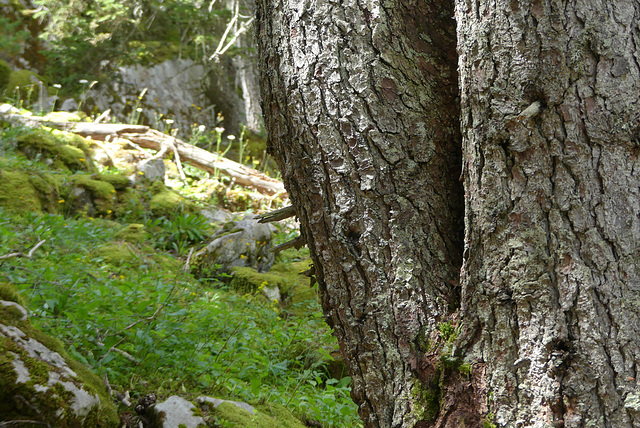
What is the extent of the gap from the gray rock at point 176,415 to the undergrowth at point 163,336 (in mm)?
282

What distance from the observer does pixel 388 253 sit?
1.42 meters

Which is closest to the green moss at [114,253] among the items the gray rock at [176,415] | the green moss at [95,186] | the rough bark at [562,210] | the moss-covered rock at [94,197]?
the moss-covered rock at [94,197]

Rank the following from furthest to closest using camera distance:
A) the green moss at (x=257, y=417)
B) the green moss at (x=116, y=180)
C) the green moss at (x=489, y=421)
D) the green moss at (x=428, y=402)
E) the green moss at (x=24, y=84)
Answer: the green moss at (x=24, y=84)
the green moss at (x=116, y=180)
the green moss at (x=257, y=417)
the green moss at (x=428, y=402)
the green moss at (x=489, y=421)

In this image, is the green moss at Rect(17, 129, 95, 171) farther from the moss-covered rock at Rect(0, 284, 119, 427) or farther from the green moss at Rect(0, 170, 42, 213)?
the moss-covered rock at Rect(0, 284, 119, 427)

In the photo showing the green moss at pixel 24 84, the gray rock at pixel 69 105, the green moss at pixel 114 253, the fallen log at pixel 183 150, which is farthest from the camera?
the gray rock at pixel 69 105

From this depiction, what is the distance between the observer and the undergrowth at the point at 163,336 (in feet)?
8.78

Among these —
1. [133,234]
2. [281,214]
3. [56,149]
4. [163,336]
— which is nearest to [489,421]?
[281,214]

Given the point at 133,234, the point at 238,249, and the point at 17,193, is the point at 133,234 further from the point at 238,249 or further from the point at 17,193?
the point at 17,193

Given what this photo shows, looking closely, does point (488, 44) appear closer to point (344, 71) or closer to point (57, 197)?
point (344, 71)

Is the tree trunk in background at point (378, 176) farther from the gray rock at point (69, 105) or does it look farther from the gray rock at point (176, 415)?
the gray rock at point (69, 105)

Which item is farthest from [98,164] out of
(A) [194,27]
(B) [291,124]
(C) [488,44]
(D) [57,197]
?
(C) [488,44]

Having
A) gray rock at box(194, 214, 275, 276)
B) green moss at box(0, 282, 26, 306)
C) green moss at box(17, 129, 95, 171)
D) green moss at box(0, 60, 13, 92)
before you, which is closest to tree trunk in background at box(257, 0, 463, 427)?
green moss at box(0, 282, 26, 306)

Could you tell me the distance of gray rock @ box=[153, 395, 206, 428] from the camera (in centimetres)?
223

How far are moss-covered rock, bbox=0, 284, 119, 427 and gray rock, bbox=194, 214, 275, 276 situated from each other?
2.93m
